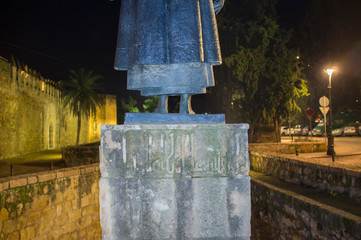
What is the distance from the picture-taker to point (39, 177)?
25.5 feet

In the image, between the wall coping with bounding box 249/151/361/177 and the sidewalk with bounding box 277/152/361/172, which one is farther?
the sidewalk with bounding box 277/152/361/172

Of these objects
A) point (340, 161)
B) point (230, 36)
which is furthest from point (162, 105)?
point (230, 36)

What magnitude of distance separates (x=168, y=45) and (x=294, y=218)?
15.2 ft

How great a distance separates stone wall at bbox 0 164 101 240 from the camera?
6.98m

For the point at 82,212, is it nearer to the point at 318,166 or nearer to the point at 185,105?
the point at 318,166

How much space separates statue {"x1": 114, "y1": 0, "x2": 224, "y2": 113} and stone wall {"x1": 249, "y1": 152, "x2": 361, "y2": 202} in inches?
168

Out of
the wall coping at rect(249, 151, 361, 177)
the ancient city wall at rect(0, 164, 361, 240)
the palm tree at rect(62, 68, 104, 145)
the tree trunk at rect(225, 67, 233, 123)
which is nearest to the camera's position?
the ancient city wall at rect(0, 164, 361, 240)

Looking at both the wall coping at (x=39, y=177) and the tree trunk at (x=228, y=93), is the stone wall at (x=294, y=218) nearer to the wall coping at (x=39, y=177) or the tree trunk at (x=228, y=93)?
the wall coping at (x=39, y=177)

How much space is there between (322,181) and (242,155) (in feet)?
16.5

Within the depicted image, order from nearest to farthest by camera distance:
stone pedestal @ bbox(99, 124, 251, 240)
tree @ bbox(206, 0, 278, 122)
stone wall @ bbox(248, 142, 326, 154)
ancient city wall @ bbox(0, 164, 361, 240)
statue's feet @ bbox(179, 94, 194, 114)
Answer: stone pedestal @ bbox(99, 124, 251, 240)
statue's feet @ bbox(179, 94, 194, 114)
ancient city wall @ bbox(0, 164, 361, 240)
stone wall @ bbox(248, 142, 326, 154)
tree @ bbox(206, 0, 278, 122)

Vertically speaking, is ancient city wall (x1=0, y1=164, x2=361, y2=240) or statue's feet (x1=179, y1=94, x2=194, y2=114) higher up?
statue's feet (x1=179, y1=94, x2=194, y2=114)

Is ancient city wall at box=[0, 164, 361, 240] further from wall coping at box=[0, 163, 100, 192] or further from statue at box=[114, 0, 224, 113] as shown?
statue at box=[114, 0, 224, 113]

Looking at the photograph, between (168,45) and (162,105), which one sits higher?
(168,45)

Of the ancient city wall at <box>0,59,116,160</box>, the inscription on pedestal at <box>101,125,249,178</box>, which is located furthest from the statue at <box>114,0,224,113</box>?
the ancient city wall at <box>0,59,116,160</box>
